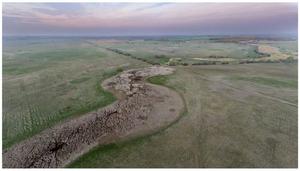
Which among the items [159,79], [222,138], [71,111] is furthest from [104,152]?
[159,79]

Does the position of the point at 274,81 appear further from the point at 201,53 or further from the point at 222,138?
the point at 201,53

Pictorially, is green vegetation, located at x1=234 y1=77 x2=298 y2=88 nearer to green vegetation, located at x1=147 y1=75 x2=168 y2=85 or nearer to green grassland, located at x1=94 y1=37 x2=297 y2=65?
green vegetation, located at x1=147 y1=75 x2=168 y2=85

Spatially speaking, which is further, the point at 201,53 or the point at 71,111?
the point at 201,53

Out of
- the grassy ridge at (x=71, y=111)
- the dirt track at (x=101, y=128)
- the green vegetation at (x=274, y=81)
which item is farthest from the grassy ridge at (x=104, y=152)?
the green vegetation at (x=274, y=81)

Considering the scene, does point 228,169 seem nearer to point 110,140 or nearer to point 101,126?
point 110,140

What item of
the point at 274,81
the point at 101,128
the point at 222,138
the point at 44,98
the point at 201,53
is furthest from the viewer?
the point at 201,53

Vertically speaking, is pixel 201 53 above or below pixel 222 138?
above

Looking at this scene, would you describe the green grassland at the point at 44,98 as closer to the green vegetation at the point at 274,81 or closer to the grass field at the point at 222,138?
the grass field at the point at 222,138

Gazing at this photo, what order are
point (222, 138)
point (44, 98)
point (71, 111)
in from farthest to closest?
point (44, 98)
point (71, 111)
point (222, 138)

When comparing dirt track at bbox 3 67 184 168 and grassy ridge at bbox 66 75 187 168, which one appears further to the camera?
dirt track at bbox 3 67 184 168

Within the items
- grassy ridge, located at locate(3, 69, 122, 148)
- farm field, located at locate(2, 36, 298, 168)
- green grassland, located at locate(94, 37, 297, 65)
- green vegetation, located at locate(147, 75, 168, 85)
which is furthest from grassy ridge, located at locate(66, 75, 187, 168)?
green grassland, located at locate(94, 37, 297, 65)
